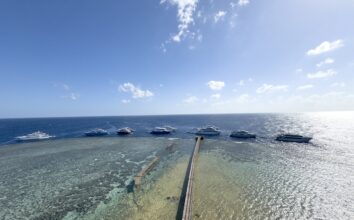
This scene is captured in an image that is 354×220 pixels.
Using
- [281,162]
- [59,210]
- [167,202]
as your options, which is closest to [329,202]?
[281,162]

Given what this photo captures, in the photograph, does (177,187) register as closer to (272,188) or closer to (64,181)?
(272,188)

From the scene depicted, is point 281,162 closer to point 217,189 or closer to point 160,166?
point 217,189

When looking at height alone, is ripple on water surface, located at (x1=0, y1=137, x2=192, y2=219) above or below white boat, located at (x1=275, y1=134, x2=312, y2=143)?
below

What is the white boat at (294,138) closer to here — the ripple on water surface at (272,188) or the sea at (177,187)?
the sea at (177,187)

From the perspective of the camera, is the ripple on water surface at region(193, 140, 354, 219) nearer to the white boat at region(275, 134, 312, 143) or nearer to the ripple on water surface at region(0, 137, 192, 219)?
the ripple on water surface at region(0, 137, 192, 219)

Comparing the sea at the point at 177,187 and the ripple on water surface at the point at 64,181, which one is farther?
the ripple on water surface at the point at 64,181

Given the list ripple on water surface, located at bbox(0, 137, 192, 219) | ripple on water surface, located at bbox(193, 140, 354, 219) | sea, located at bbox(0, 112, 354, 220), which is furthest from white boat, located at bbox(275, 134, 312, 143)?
ripple on water surface, located at bbox(0, 137, 192, 219)

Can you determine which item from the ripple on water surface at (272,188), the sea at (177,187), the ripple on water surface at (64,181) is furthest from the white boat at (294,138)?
the ripple on water surface at (64,181)

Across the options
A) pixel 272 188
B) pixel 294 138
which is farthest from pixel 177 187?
pixel 294 138

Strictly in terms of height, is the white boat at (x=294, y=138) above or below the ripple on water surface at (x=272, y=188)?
above

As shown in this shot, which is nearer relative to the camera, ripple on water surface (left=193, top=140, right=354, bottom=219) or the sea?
ripple on water surface (left=193, top=140, right=354, bottom=219)

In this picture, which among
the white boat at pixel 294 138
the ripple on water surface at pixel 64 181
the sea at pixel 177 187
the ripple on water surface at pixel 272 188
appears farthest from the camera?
the white boat at pixel 294 138
